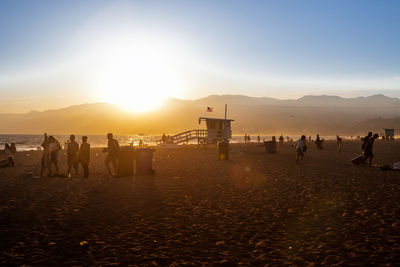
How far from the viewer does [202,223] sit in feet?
25.1

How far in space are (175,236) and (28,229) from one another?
3152 millimetres

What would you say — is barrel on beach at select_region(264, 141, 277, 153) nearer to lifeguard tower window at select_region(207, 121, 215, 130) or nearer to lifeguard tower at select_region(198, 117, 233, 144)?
lifeguard tower at select_region(198, 117, 233, 144)

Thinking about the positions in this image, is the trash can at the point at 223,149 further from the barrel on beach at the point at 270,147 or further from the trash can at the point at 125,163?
the trash can at the point at 125,163

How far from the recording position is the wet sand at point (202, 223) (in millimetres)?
5520

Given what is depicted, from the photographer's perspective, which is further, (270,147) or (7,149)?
(270,147)

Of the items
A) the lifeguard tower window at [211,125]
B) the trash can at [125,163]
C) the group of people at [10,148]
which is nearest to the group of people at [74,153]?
the trash can at [125,163]

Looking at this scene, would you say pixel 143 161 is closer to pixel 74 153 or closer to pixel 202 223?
pixel 74 153

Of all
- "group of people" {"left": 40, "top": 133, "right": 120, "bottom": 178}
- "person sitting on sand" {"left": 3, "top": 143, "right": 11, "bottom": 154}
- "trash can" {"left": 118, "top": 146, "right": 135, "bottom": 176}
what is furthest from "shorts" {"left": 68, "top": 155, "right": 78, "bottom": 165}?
"person sitting on sand" {"left": 3, "top": 143, "right": 11, "bottom": 154}

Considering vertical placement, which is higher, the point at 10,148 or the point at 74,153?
the point at 74,153

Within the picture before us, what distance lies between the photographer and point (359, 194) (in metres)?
10.8

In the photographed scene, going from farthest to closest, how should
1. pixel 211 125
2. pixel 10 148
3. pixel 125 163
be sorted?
pixel 211 125 → pixel 10 148 → pixel 125 163

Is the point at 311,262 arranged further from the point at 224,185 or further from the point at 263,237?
the point at 224,185

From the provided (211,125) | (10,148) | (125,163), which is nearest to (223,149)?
(125,163)

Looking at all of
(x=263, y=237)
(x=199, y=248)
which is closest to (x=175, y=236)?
(x=199, y=248)
